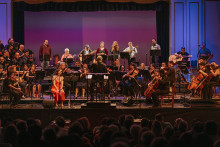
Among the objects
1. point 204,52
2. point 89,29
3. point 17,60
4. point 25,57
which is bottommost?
point 17,60

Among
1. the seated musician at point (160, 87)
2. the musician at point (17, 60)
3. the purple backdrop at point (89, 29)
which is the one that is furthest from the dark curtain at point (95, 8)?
the seated musician at point (160, 87)

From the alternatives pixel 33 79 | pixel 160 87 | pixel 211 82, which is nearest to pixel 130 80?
A: pixel 160 87

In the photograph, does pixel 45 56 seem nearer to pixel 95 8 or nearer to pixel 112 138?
pixel 95 8

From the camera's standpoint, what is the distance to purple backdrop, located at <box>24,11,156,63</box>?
15625mm

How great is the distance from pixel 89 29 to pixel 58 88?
619cm

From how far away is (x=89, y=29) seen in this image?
1578 cm

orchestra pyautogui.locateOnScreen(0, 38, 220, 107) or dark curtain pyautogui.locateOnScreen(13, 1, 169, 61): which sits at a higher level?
dark curtain pyautogui.locateOnScreen(13, 1, 169, 61)

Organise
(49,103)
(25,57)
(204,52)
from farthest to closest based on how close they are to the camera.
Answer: (204,52), (25,57), (49,103)

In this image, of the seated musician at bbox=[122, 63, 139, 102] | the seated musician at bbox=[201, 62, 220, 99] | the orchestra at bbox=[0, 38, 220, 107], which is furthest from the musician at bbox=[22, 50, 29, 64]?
→ the seated musician at bbox=[201, 62, 220, 99]

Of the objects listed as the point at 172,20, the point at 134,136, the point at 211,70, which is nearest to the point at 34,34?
the point at 172,20

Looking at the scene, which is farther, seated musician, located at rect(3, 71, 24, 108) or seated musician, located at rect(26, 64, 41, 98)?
seated musician, located at rect(26, 64, 41, 98)

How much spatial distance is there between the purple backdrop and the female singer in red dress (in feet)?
18.6

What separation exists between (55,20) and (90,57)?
4.31 meters

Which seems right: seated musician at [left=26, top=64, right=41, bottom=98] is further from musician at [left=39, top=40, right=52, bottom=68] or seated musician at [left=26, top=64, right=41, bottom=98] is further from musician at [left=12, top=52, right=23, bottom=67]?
musician at [left=39, top=40, right=52, bottom=68]
